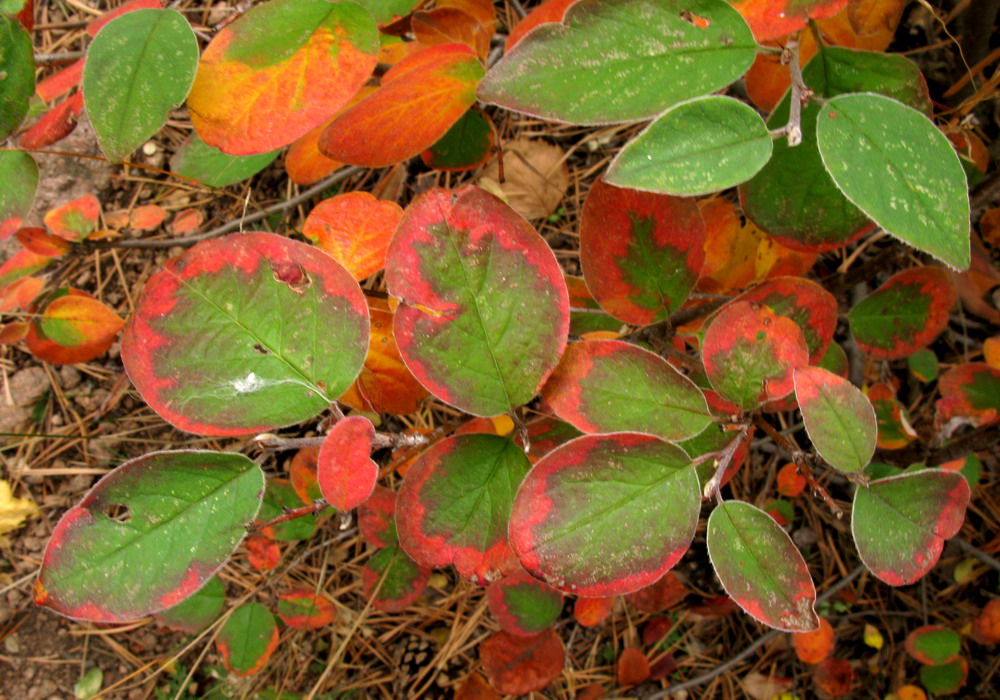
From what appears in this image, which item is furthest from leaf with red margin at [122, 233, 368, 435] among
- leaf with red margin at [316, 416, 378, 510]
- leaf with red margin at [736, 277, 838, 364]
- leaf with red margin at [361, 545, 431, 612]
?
leaf with red margin at [361, 545, 431, 612]

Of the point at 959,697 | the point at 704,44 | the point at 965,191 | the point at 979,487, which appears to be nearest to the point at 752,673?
the point at 959,697

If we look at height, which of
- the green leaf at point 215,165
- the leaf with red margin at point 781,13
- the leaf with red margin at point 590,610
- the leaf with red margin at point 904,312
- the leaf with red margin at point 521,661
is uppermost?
the leaf with red margin at point 781,13

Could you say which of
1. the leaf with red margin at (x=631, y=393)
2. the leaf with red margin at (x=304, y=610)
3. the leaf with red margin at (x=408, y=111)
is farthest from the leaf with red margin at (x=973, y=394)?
the leaf with red margin at (x=304, y=610)

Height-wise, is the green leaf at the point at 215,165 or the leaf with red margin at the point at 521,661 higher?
the green leaf at the point at 215,165

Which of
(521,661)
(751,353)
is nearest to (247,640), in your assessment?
(521,661)

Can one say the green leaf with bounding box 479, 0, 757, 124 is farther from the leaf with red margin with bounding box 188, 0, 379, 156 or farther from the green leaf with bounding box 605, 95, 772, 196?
the leaf with red margin with bounding box 188, 0, 379, 156

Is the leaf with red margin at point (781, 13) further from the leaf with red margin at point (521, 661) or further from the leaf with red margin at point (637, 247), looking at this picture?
the leaf with red margin at point (521, 661)
